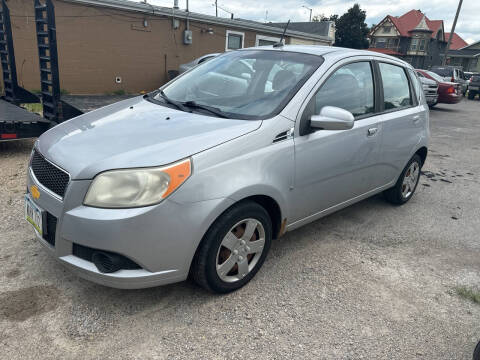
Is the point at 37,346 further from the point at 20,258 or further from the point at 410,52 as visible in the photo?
the point at 410,52

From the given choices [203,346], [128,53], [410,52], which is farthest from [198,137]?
[410,52]

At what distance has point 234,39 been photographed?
16.8 metres

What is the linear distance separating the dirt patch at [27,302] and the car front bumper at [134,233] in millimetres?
408

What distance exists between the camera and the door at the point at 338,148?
2.96 m

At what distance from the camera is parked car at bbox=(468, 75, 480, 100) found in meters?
22.4

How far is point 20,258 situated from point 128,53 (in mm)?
11982

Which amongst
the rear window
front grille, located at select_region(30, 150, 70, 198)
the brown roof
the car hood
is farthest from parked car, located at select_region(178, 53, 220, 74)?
the brown roof

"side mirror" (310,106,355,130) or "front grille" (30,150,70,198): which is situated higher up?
"side mirror" (310,106,355,130)

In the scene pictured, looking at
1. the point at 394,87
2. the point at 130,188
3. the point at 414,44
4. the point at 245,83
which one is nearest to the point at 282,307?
the point at 130,188

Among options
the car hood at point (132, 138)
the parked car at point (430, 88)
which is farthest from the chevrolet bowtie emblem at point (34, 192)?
the parked car at point (430, 88)

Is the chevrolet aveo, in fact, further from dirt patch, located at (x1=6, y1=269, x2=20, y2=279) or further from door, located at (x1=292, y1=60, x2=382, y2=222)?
dirt patch, located at (x1=6, y1=269, x2=20, y2=279)

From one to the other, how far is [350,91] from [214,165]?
1705mm

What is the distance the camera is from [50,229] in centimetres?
240

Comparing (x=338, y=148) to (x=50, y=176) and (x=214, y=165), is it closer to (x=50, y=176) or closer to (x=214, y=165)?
(x=214, y=165)
